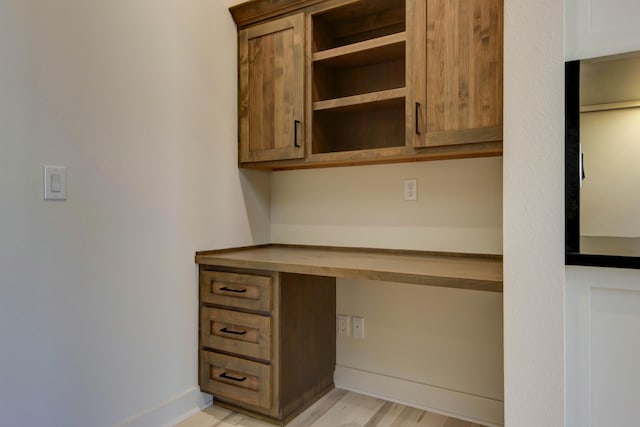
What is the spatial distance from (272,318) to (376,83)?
1350mm

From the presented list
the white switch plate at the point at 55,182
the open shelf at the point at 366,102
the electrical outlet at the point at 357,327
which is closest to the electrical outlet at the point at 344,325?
the electrical outlet at the point at 357,327

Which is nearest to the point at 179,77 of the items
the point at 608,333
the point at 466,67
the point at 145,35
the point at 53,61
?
the point at 145,35

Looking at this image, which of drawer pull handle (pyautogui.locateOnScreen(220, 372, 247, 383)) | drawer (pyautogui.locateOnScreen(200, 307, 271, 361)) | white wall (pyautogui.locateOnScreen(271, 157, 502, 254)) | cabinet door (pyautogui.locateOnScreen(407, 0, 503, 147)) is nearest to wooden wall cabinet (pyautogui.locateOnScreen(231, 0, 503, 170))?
cabinet door (pyautogui.locateOnScreen(407, 0, 503, 147))

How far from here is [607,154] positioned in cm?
132

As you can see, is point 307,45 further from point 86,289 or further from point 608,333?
point 608,333

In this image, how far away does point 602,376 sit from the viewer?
1.15 m

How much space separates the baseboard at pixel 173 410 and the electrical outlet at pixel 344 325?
78 cm

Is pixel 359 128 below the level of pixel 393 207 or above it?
above

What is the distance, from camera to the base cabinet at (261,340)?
5.90 feet

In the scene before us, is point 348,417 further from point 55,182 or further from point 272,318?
point 55,182

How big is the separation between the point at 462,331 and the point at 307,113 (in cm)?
134

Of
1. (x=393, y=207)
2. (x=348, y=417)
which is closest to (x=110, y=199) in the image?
(x=393, y=207)

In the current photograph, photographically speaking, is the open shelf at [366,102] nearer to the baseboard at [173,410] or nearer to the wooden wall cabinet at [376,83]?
the wooden wall cabinet at [376,83]

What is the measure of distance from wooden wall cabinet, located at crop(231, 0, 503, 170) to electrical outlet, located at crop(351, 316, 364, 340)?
0.88m
